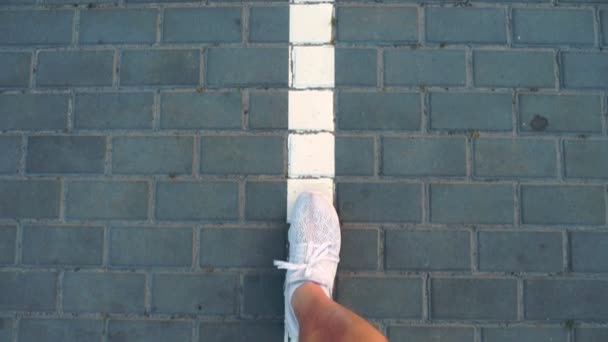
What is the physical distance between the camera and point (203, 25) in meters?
2.67

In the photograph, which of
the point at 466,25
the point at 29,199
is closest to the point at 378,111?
the point at 466,25

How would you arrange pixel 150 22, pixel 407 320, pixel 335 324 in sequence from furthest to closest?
pixel 150 22, pixel 407 320, pixel 335 324

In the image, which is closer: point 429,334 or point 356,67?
point 429,334

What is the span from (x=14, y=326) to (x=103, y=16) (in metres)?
1.57

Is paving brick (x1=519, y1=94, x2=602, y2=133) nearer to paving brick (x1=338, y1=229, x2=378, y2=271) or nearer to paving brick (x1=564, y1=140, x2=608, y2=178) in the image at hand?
paving brick (x1=564, y1=140, x2=608, y2=178)

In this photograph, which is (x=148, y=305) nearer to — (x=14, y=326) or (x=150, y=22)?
(x=14, y=326)

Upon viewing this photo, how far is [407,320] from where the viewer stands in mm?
2500

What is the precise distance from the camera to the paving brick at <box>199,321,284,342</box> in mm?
2520

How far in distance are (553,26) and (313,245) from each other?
1.58 meters

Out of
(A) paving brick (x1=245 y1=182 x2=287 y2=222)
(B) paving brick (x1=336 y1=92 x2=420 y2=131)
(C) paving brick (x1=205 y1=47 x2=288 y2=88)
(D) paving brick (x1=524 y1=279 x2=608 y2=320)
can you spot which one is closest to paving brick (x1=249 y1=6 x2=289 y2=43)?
(C) paving brick (x1=205 y1=47 x2=288 y2=88)

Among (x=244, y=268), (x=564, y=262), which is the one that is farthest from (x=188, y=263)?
(x=564, y=262)

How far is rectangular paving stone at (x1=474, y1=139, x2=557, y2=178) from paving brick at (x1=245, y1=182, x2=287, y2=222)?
938mm

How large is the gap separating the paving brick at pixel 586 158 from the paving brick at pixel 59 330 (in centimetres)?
235

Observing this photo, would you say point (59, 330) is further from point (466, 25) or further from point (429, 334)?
point (466, 25)
